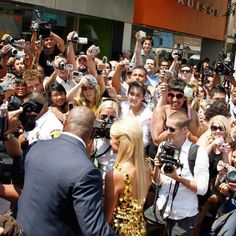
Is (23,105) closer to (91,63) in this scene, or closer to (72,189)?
(72,189)

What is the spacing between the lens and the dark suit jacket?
2.62 meters

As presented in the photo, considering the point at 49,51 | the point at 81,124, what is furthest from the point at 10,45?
the point at 81,124

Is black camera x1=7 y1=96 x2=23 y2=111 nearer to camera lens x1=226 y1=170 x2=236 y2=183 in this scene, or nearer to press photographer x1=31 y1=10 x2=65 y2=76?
camera lens x1=226 y1=170 x2=236 y2=183

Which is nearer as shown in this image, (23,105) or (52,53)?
(23,105)

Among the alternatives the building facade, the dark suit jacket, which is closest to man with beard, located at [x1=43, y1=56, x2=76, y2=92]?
the building facade

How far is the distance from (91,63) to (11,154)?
3.02m

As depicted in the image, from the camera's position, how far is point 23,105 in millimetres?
3479

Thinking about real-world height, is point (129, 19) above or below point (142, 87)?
above

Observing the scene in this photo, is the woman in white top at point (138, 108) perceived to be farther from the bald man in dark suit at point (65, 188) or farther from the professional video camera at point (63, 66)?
the bald man in dark suit at point (65, 188)

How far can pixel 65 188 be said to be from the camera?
105 inches

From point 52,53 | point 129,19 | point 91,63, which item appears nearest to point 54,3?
point 129,19

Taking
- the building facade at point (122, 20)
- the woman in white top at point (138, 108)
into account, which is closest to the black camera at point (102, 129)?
the woman in white top at point (138, 108)

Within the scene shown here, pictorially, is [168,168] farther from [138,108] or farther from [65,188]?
[138,108]

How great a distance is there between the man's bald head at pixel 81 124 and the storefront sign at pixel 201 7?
1702cm
